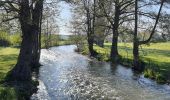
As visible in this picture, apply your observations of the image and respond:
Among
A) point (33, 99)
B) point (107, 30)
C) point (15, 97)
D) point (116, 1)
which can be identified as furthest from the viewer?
point (107, 30)

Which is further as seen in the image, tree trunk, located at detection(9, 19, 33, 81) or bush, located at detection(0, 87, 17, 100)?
tree trunk, located at detection(9, 19, 33, 81)

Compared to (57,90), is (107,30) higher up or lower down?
higher up

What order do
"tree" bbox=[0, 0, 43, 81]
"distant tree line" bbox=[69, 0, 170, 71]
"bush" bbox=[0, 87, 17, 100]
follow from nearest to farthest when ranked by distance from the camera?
1. "bush" bbox=[0, 87, 17, 100]
2. "tree" bbox=[0, 0, 43, 81]
3. "distant tree line" bbox=[69, 0, 170, 71]

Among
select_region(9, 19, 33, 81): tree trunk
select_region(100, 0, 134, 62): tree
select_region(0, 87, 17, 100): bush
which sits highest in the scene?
select_region(100, 0, 134, 62): tree

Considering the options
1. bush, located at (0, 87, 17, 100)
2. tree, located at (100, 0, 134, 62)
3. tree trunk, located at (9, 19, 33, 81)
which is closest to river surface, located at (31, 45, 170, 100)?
tree trunk, located at (9, 19, 33, 81)

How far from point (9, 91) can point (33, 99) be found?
10.8 ft

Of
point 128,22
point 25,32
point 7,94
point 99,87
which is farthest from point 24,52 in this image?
point 128,22

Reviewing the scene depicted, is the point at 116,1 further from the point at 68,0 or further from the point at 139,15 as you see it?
the point at 68,0

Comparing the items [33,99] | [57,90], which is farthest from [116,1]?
[33,99]

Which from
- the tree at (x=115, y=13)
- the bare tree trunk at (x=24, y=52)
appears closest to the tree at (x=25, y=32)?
the bare tree trunk at (x=24, y=52)

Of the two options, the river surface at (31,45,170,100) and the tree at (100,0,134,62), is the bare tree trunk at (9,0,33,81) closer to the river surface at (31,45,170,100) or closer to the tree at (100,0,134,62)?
the river surface at (31,45,170,100)

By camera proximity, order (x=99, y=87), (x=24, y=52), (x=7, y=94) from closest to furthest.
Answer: (x=7, y=94)
(x=24, y=52)
(x=99, y=87)

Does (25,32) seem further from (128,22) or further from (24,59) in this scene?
(128,22)

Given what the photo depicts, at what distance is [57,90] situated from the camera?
29.8 m
